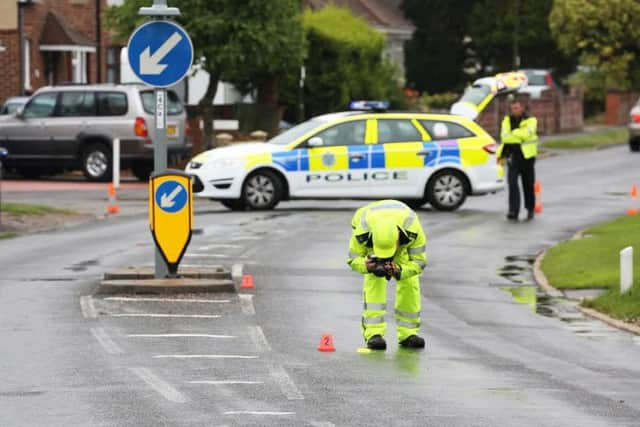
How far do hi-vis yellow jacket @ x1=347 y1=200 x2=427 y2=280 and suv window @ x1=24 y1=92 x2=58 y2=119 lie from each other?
23.9 metres

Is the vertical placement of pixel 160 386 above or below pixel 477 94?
below

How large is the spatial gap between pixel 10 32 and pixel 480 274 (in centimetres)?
3169

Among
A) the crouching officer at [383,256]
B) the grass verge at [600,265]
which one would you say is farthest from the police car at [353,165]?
the crouching officer at [383,256]

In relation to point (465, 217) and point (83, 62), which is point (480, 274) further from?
point (83, 62)

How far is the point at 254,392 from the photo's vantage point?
1106cm

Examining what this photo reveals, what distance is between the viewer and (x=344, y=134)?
91.2ft

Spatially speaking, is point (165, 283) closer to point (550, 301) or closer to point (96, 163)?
point (550, 301)

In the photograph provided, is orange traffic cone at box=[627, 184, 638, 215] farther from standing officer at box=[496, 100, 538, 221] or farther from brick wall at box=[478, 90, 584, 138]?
brick wall at box=[478, 90, 584, 138]

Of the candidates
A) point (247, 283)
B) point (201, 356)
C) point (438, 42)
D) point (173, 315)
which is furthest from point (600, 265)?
point (438, 42)

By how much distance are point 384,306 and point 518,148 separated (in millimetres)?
13444

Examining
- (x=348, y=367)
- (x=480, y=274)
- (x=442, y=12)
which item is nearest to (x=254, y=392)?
(x=348, y=367)

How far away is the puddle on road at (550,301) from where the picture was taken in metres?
15.2

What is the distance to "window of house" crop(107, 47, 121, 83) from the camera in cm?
5519

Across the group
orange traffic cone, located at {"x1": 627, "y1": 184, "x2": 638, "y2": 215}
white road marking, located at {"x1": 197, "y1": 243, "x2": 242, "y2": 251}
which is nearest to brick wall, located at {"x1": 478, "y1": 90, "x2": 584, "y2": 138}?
orange traffic cone, located at {"x1": 627, "y1": 184, "x2": 638, "y2": 215}
